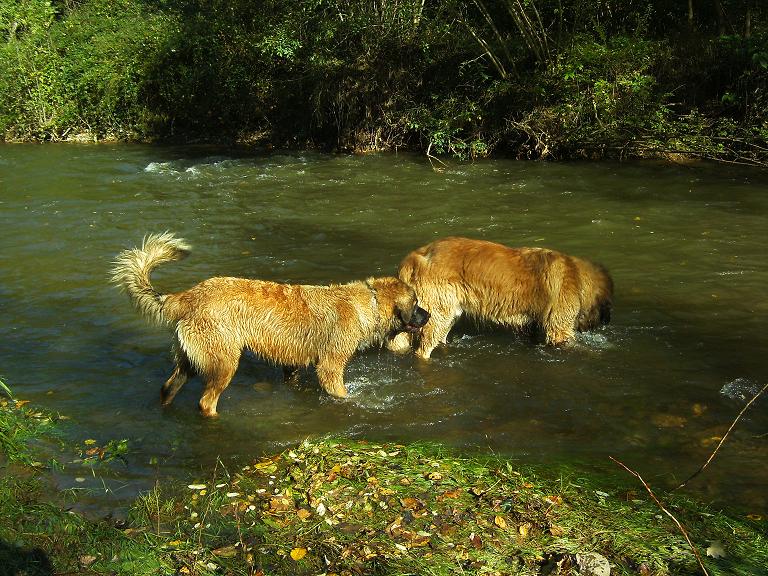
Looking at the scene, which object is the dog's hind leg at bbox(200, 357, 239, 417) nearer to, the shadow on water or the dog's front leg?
the dog's front leg

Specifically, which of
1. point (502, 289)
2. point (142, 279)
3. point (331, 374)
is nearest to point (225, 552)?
point (331, 374)

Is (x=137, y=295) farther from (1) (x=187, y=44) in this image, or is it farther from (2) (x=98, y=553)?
(1) (x=187, y=44)

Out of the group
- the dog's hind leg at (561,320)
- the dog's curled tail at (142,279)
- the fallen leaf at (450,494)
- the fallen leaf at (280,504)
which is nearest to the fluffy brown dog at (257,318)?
the dog's curled tail at (142,279)

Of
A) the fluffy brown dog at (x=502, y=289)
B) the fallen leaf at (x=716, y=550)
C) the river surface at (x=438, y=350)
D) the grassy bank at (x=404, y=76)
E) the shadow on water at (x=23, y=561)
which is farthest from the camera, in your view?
the grassy bank at (x=404, y=76)

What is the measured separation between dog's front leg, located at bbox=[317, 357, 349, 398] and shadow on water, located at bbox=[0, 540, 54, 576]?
120 inches

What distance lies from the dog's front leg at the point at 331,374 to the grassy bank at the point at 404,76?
9710 millimetres

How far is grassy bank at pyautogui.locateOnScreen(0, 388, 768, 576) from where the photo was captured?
398cm

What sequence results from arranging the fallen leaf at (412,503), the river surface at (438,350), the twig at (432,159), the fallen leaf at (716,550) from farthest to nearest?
the twig at (432,159), the river surface at (438,350), the fallen leaf at (412,503), the fallen leaf at (716,550)

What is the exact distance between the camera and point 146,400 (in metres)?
6.66

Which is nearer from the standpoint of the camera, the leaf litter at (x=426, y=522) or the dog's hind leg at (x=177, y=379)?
the leaf litter at (x=426, y=522)

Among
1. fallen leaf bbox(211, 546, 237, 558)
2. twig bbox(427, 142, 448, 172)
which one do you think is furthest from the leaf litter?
twig bbox(427, 142, 448, 172)

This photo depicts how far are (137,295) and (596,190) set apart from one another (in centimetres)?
1106

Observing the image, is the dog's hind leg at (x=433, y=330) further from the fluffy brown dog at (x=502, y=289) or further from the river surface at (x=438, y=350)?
the river surface at (x=438, y=350)

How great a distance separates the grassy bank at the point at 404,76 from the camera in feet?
56.4
